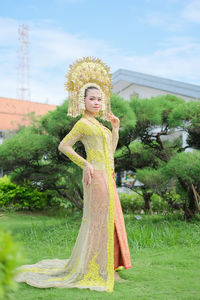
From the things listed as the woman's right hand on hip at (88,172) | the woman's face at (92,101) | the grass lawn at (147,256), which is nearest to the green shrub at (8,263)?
the grass lawn at (147,256)

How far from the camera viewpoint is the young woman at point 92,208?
3.21 meters

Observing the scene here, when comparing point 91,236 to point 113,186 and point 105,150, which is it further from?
point 105,150

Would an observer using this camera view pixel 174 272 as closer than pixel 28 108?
Yes

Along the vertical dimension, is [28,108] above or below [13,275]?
above

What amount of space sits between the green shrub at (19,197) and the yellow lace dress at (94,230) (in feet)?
21.3

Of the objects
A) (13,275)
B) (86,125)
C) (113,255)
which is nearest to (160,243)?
(113,255)

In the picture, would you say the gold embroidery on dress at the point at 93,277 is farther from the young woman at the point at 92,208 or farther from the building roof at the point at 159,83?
the building roof at the point at 159,83

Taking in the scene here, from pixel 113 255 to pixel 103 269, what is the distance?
0.48 feet

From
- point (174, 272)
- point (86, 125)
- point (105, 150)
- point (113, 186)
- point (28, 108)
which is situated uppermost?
point (28, 108)

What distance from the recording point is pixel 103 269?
10.5ft

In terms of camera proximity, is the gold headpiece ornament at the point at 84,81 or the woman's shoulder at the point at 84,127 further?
the gold headpiece ornament at the point at 84,81

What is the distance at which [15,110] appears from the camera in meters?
14.3

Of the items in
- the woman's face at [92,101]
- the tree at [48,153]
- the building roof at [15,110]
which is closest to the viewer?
the woman's face at [92,101]

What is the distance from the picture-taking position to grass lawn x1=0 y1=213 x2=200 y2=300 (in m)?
3.02
